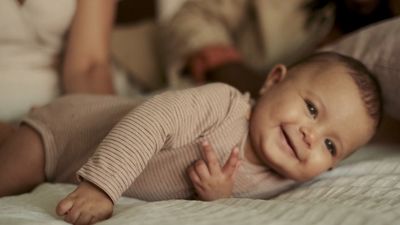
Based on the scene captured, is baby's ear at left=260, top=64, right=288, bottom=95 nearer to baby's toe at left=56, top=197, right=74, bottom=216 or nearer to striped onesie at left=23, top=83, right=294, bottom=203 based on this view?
striped onesie at left=23, top=83, right=294, bottom=203

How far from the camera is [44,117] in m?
0.96

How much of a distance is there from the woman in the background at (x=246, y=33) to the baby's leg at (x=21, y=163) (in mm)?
591

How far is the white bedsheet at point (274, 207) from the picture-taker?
628 millimetres

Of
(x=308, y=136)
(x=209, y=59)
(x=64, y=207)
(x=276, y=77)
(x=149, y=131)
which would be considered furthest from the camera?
(x=209, y=59)

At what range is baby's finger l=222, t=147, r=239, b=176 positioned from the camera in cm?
86

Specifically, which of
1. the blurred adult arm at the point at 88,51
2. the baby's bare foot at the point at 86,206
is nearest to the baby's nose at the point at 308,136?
the baby's bare foot at the point at 86,206

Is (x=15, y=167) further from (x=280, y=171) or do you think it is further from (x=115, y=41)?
(x=115, y=41)

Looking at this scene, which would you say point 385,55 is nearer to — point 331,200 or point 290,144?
point 290,144

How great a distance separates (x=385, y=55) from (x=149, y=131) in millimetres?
529

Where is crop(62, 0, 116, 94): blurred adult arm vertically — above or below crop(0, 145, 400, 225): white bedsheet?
above

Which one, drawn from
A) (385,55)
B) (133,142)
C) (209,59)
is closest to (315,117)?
(385,55)

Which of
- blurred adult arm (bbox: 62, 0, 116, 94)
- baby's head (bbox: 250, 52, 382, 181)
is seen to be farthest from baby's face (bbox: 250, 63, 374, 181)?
blurred adult arm (bbox: 62, 0, 116, 94)

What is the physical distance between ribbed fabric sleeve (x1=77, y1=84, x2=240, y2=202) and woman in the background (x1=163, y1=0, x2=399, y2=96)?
18.4 inches

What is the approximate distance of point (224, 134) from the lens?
90cm
